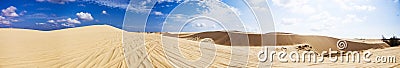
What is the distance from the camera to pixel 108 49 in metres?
3.22

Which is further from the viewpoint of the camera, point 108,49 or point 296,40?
point 296,40

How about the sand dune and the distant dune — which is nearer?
the distant dune

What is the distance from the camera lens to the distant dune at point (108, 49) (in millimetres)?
3016

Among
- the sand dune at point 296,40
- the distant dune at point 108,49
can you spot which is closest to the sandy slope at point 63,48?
the distant dune at point 108,49

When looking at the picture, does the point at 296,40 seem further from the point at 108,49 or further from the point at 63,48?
the point at 63,48

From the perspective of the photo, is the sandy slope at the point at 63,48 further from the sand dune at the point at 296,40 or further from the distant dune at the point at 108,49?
the sand dune at the point at 296,40

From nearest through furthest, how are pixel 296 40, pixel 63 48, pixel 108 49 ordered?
1. pixel 63 48
2. pixel 108 49
3. pixel 296 40

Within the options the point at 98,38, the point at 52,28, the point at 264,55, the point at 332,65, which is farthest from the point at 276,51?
the point at 52,28

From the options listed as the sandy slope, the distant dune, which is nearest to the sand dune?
the distant dune

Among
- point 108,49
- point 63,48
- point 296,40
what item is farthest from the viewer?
point 296,40

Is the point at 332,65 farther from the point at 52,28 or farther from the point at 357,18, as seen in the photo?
the point at 52,28

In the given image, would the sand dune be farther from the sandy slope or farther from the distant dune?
the sandy slope

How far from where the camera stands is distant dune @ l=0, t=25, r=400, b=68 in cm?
302

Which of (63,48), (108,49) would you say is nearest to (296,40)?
(108,49)
